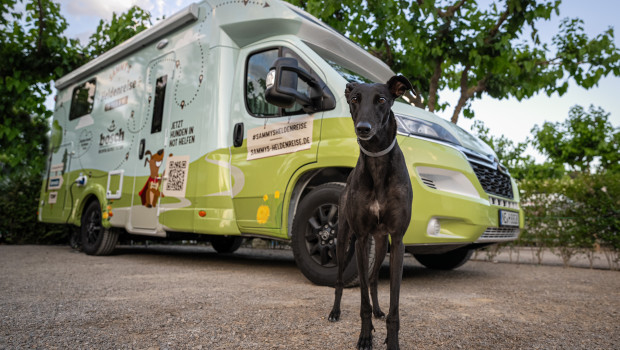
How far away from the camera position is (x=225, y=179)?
472 centimetres

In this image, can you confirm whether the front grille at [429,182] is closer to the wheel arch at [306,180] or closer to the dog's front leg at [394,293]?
the wheel arch at [306,180]

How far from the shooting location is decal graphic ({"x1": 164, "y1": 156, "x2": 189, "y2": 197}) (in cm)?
517

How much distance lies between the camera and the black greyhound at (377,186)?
1.99 m

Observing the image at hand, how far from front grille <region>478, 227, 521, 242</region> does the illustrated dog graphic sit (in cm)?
397

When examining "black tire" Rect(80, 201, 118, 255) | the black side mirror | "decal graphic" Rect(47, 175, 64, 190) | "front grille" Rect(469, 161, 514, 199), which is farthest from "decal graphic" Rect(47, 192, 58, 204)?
"front grille" Rect(469, 161, 514, 199)

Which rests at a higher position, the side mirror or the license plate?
the side mirror

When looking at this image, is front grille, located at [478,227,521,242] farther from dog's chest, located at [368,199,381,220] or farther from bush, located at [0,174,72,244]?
bush, located at [0,174,72,244]

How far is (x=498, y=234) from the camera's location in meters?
4.16

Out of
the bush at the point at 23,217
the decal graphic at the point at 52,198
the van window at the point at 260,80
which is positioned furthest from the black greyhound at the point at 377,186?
the bush at the point at 23,217

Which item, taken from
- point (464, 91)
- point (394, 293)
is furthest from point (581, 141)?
point (394, 293)

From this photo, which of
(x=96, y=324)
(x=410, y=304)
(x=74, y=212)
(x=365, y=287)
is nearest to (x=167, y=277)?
(x=96, y=324)

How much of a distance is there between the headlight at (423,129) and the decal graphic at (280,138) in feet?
2.86

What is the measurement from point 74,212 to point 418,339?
6832mm

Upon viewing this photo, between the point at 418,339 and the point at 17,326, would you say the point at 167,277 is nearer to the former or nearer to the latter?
the point at 17,326
